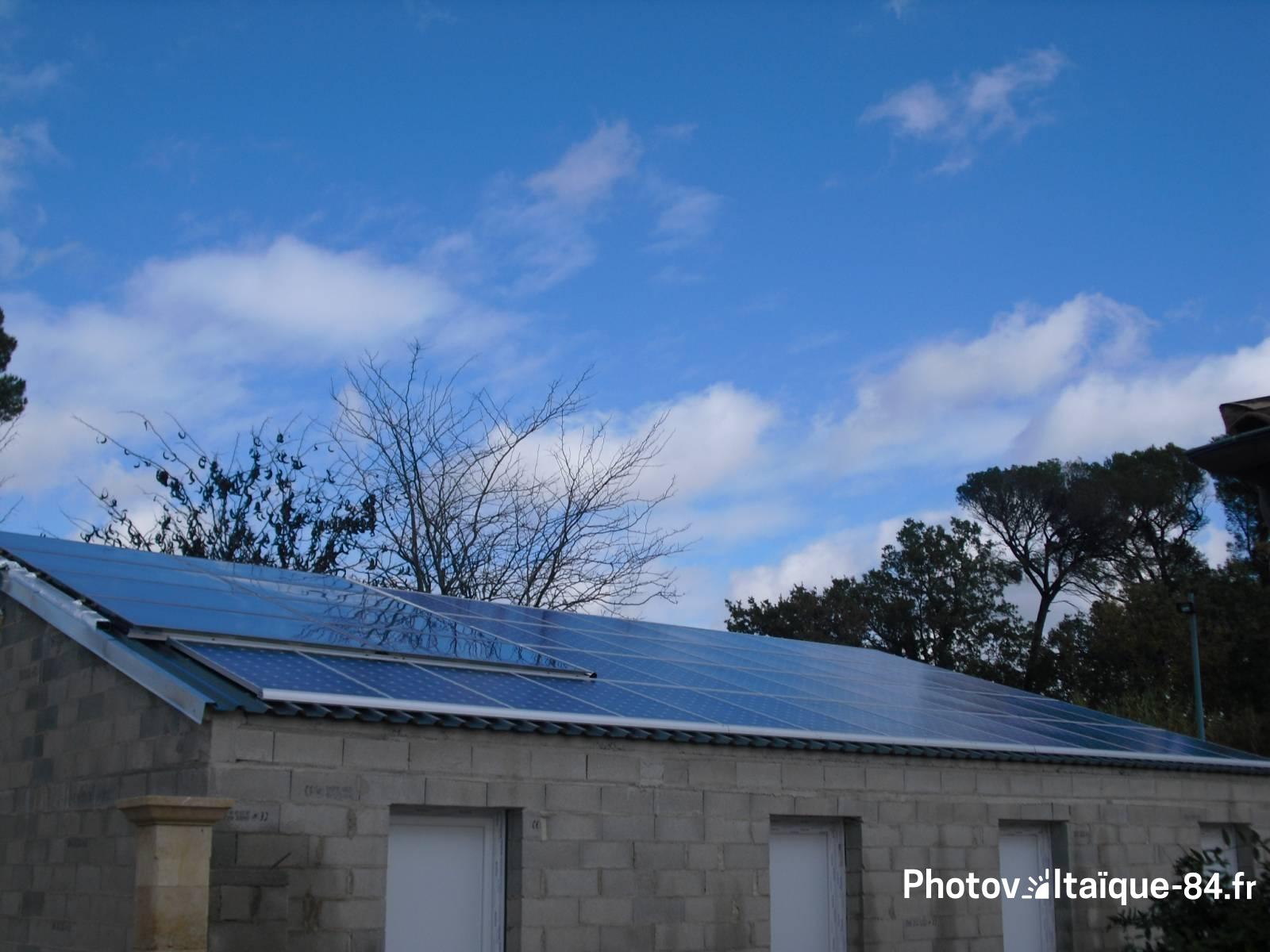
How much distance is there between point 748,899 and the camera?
1137 centimetres

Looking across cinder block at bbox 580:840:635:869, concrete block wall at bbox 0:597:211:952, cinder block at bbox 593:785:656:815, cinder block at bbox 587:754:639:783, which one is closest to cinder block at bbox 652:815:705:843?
cinder block at bbox 593:785:656:815

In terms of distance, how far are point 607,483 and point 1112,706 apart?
667 inches

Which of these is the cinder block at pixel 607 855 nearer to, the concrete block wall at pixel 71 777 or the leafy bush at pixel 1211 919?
the concrete block wall at pixel 71 777

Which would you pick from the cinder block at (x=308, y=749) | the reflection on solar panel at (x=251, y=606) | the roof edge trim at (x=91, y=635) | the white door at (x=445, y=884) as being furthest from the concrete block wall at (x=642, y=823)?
the reflection on solar panel at (x=251, y=606)

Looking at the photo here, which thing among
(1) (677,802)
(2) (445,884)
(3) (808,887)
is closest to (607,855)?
(1) (677,802)

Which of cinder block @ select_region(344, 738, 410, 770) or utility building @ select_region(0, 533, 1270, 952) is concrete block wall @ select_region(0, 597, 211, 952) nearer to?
utility building @ select_region(0, 533, 1270, 952)

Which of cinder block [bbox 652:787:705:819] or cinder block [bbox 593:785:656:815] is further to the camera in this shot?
cinder block [bbox 652:787:705:819]

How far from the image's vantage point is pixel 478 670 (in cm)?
1129

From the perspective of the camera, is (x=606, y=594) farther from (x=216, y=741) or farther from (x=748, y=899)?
(x=216, y=741)

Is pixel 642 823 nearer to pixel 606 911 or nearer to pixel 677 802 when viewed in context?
pixel 677 802

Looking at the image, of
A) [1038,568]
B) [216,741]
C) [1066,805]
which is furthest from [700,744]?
[1038,568]

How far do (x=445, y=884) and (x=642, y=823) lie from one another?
1.76 meters

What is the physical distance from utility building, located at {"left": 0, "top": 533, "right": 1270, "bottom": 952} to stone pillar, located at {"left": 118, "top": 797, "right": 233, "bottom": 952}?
0.02 m

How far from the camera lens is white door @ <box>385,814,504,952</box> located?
9.48 metres
